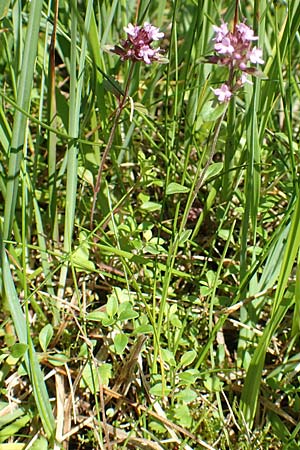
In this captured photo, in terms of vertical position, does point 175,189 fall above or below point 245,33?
below

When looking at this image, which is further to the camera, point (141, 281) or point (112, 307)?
point (141, 281)

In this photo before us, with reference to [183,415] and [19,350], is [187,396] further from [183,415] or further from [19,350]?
[19,350]

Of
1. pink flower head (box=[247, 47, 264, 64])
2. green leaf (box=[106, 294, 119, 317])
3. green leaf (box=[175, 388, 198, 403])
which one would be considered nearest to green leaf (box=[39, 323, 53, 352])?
green leaf (box=[106, 294, 119, 317])

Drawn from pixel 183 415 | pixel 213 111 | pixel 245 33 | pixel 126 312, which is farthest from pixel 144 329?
pixel 245 33

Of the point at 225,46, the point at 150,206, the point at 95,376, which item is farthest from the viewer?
the point at 150,206

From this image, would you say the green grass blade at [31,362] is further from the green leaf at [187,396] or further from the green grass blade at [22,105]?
the green leaf at [187,396]

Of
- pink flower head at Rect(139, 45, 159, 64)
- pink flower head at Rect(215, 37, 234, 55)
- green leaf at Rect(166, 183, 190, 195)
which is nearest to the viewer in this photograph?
pink flower head at Rect(215, 37, 234, 55)

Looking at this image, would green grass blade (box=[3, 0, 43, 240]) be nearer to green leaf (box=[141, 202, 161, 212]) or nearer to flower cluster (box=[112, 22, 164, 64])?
flower cluster (box=[112, 22, 164, 64])

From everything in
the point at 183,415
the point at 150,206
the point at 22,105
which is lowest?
the point at 183,415

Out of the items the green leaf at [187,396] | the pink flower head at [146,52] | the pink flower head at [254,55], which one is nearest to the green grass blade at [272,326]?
the green leaf at [187,396]

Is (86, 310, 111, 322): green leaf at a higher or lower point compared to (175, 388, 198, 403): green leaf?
higher

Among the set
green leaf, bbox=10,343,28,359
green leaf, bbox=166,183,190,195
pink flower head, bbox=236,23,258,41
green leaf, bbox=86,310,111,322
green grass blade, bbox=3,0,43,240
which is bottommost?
green leaf, bbox=10,343,28,359
